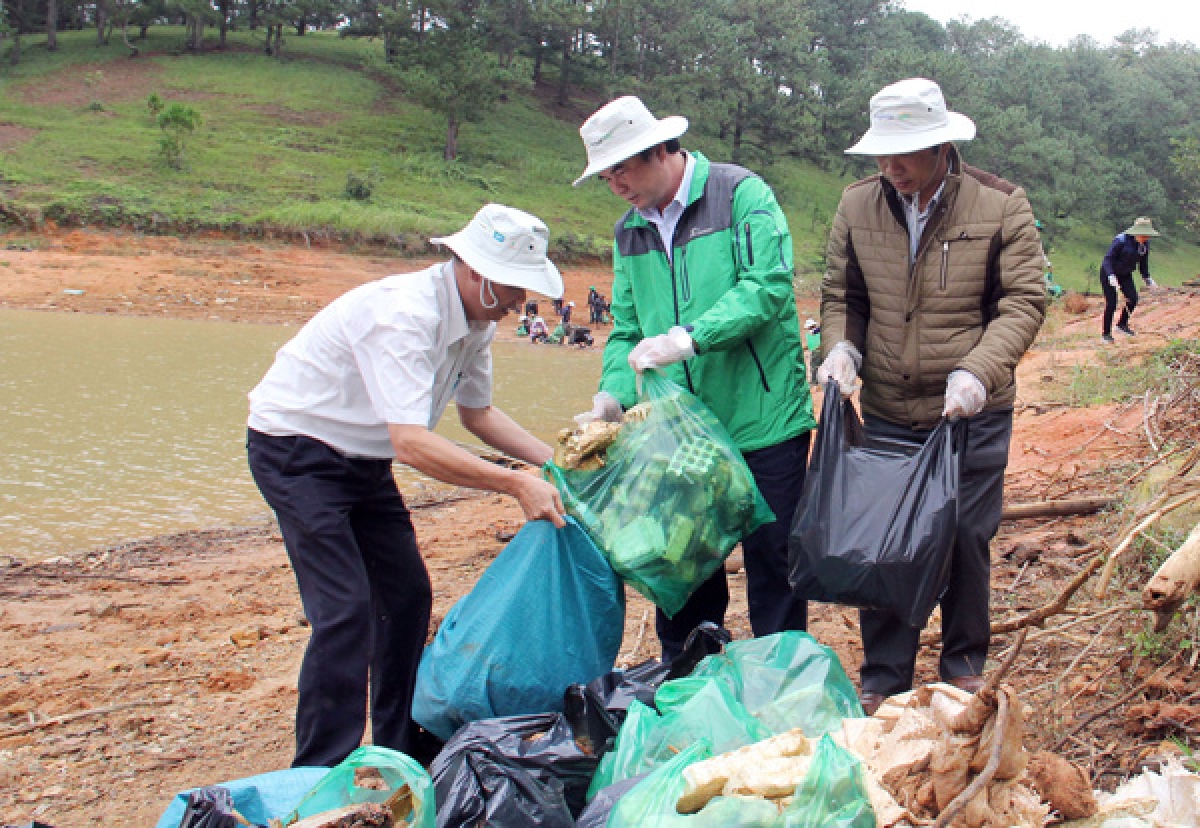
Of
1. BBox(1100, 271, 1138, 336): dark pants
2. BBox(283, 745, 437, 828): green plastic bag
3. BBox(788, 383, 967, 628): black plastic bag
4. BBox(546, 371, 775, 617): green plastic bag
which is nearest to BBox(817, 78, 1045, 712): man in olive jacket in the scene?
BBox(788, 383, 967, 628): black plastic bag

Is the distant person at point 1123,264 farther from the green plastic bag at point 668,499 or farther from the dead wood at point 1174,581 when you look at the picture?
the dead wood at point 1174,581

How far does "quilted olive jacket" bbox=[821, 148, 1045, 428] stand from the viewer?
272 cm

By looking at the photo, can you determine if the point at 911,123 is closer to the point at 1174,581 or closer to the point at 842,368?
the point at 842,368

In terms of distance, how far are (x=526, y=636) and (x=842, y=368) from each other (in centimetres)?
112

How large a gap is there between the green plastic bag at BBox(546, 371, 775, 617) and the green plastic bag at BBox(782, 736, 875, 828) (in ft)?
3.00

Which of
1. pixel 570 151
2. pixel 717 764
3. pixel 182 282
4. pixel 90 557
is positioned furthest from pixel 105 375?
pixel 570 151

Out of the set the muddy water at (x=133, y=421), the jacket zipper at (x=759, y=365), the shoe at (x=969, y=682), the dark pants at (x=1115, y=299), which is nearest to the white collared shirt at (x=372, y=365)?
the jacket zipper at (x=759, y=365)

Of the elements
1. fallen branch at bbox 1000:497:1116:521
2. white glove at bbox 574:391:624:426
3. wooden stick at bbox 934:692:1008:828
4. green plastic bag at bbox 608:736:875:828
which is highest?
white glove at bbox 574:391:624:426

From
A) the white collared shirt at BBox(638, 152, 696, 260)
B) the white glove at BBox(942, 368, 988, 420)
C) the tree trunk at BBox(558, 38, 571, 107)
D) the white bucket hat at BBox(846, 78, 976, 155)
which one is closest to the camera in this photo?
the white glove at BBox(942, 368, 988, 420)

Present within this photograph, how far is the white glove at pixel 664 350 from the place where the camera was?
2.84m

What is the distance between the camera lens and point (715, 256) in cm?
299

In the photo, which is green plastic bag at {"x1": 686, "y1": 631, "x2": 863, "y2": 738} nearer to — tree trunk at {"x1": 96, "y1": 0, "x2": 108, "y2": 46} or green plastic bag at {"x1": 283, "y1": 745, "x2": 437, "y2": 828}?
green plastic bag at {"x1": 283, "y1": 745, "x2": 437, "y2": 828}

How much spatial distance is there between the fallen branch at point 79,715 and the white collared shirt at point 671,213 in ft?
8.14

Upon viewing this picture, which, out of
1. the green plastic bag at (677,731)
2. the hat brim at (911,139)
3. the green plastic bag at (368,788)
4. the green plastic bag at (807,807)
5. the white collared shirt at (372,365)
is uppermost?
the hat brim at (911,139)
